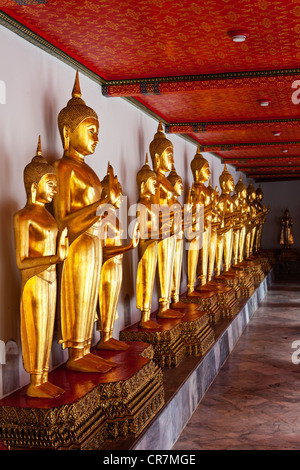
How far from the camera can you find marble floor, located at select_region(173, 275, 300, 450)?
416 cm

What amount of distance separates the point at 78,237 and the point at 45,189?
0.50 metres

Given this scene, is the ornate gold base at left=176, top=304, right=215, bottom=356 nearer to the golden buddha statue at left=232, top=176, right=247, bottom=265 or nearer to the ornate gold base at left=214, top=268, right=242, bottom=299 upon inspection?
the ornate gold base at left=214, top=268, right=242, bottom=299

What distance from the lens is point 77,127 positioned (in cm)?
379

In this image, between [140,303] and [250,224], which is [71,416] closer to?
[140,303]

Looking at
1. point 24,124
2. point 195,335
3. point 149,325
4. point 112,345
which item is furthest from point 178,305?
point 24,124

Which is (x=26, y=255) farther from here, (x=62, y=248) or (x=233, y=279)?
(x=233, y=279)

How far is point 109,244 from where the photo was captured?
14.0 feet

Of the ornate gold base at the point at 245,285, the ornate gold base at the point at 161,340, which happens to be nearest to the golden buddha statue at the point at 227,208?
the ornate gold base at the point at 245,285

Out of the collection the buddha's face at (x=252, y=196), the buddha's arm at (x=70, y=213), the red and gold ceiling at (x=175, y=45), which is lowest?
the buddha's arm at (x=70, y=213)

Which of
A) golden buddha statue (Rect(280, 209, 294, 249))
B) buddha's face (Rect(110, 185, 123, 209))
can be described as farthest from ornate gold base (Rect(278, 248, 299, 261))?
buddha's face (Rect(110, 185, 123, 209))

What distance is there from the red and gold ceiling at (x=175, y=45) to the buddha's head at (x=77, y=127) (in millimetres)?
476

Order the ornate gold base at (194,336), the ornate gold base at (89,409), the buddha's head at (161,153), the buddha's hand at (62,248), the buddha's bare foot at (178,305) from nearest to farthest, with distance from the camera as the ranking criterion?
the ornate gold base at (89,409), the buddha's hand at (62,248), the ornate gold base at (194,336), the buddha's head at (161,153), the buddha's bare foot at (178,305)

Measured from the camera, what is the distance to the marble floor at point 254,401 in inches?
164

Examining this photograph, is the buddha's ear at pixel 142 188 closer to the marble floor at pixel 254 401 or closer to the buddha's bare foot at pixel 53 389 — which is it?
the marble floor at pixel 254 401
